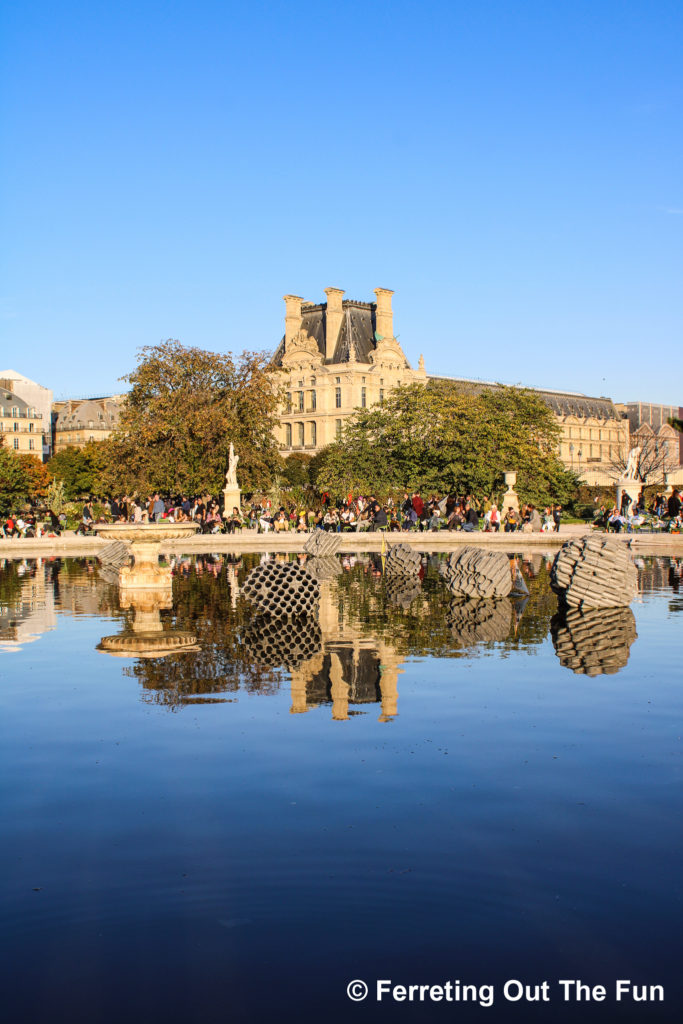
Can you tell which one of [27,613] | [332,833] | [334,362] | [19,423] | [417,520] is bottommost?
[332,833]

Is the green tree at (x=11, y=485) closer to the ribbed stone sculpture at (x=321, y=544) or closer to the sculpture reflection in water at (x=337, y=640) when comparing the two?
the ribbed stone sculpture at (x=321, y=544)

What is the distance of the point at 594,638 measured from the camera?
11836 millimetres

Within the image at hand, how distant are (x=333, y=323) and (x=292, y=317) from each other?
5368 millimetres

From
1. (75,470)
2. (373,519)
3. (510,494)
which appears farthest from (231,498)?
(75,470)

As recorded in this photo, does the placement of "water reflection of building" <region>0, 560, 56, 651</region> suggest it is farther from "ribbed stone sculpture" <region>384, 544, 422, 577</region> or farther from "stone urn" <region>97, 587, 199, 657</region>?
"ribbed stone sculpture" <region>384, 544, 422, 577</region>

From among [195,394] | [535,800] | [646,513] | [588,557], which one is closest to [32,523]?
[195,394]

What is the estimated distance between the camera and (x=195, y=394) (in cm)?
4816

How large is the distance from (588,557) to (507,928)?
10370mm

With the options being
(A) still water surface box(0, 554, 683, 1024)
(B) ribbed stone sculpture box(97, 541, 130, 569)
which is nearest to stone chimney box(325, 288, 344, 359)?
(B) ribbed stone sculpture box(97, 541, 130, 569)

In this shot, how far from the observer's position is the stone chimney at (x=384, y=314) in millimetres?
124094

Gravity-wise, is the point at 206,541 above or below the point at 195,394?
below

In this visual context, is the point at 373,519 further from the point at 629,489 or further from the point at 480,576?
the point at 480,576

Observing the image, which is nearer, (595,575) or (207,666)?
(207,666)

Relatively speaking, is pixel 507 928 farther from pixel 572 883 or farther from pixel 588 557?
pixel 588 557
